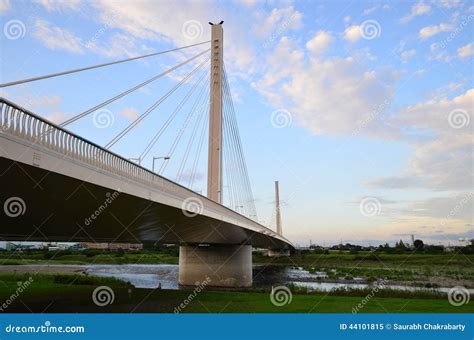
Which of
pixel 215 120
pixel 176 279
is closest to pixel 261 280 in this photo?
pixel 176 279

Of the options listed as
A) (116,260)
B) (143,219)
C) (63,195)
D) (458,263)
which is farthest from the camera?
(116,260)

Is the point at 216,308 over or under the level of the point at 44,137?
under

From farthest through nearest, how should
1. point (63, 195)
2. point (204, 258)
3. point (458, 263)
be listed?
point (458, 263) → point (204, 258) → point (63, 195)

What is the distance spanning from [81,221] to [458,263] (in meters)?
74.1

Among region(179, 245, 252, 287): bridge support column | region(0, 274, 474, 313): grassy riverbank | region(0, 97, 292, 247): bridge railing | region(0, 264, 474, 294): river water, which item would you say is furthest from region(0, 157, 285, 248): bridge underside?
region(179, 245, 252, 287): bridge support column

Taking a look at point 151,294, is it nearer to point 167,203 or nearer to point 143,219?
point 143,219

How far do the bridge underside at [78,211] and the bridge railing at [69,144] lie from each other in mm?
611

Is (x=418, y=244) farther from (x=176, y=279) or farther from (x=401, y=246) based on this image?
(x=176, y=279)

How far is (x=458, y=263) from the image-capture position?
7650cm

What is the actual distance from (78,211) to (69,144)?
5.32 meters

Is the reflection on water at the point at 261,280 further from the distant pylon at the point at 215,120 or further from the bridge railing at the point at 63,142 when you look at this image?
the bridge railing at the point at 63,142

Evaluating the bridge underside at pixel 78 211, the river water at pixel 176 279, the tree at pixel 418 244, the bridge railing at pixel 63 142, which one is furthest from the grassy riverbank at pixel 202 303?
the tree at pixel 418 244

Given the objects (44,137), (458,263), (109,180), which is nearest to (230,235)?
(109,180)

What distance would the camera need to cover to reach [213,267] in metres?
41.8
